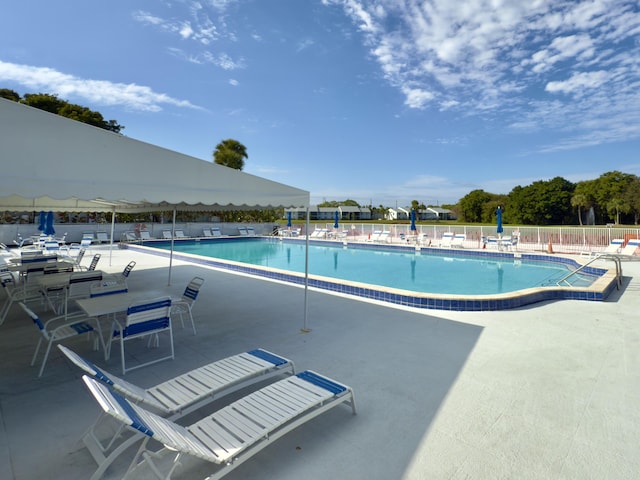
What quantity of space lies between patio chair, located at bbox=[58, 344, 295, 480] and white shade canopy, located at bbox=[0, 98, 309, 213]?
1426 mm

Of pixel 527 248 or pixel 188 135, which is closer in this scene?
pixel 527 248

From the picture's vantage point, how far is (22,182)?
9.19 ft

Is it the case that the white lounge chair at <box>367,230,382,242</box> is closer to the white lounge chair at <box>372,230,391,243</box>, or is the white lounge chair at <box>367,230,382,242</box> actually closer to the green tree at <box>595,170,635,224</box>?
the white lounge chair at <box>372,230,391,243</box>

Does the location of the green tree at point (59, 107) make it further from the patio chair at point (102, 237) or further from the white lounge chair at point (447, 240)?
the white lounge chair at point (447, 240)

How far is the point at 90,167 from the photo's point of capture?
10.4ft

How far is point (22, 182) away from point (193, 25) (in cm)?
1080

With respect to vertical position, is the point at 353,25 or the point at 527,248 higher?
the point at 353,25

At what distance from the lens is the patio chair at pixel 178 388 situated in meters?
2.33

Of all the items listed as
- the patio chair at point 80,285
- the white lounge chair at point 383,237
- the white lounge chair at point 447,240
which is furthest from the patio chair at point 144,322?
the white lounge chair at point 383,237

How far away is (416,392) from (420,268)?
10534mm

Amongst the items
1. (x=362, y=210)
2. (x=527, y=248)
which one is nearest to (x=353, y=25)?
(x=527, y=248)

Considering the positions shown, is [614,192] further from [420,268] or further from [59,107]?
[59,107]

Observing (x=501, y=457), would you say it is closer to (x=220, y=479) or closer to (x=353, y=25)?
(x=220, y=479)

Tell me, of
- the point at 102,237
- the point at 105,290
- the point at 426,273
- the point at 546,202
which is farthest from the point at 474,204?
the point at 105,290
